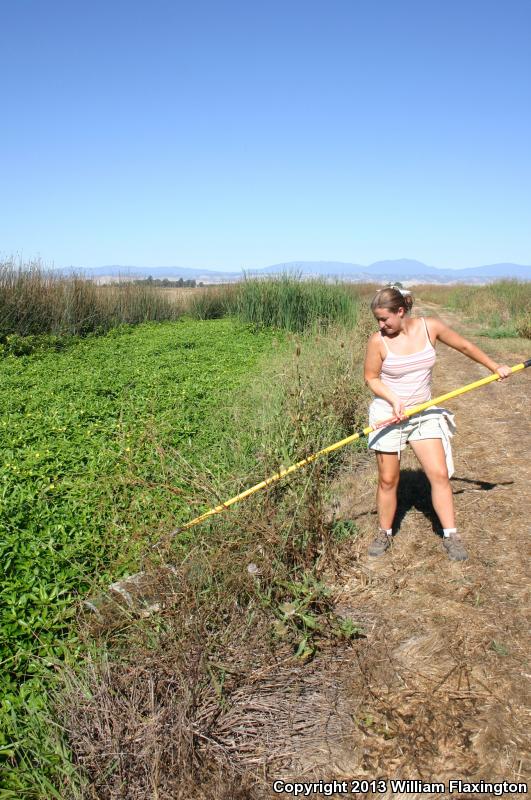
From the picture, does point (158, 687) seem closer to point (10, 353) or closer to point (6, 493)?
point (6, 493)

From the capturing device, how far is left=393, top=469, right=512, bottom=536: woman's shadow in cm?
425

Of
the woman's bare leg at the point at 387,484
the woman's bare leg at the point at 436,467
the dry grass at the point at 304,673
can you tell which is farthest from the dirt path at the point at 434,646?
the woman's bare leg at the point at 436,467

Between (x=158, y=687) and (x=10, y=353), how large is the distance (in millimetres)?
9183

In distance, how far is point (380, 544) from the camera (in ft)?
12.4

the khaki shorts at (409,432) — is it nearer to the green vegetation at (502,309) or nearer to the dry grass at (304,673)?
the dry grass at (304,673)

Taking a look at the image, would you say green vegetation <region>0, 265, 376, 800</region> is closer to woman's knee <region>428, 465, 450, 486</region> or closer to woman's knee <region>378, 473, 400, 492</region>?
woman's knee <region>378, 473, 400, 492</region>

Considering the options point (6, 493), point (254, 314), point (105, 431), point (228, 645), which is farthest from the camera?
point (254, 314)

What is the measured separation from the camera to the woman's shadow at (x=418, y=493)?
4.25 meters

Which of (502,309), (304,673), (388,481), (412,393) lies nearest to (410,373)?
(412,393)

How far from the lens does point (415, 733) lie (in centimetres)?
236

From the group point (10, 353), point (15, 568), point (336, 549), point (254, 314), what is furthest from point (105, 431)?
point (254, 314)

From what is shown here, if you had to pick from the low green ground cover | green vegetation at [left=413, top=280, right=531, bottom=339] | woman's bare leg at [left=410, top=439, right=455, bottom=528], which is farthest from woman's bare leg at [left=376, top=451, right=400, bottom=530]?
green vegetation at [left=413, top=280, right=531, bottom=339]

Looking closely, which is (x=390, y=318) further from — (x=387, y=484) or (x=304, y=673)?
(x=304, y=673)

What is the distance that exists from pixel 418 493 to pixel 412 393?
147 cm
